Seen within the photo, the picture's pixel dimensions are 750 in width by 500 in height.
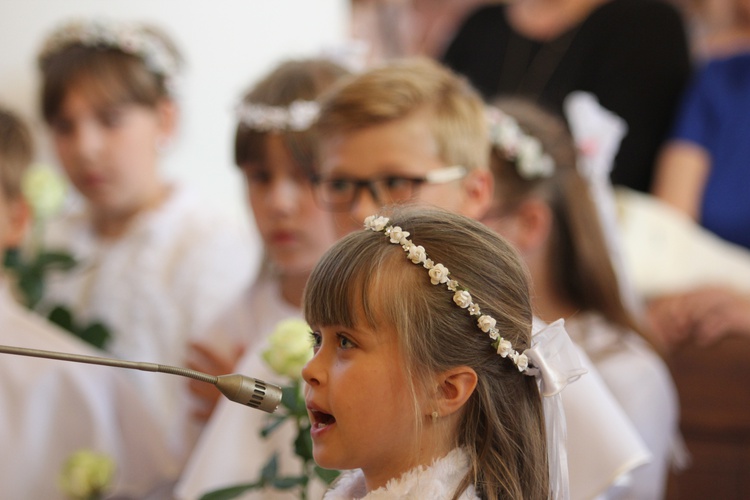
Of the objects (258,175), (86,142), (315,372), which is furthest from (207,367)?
(315,372)

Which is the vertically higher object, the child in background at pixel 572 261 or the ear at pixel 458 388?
the ear at pixel 458 388

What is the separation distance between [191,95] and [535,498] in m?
2.88

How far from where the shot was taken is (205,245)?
3.17 m

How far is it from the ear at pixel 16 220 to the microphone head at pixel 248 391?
1858 millimetres

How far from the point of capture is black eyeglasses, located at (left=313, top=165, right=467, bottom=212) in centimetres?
194

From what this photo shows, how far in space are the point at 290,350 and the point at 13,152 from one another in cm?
155

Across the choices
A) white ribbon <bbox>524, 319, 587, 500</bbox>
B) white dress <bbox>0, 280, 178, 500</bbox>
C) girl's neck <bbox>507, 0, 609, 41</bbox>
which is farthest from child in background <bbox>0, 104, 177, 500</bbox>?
girl's neck <bbox>507, 0, 609, 41</bbox>

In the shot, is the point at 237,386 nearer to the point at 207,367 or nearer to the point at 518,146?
the point at 207,367

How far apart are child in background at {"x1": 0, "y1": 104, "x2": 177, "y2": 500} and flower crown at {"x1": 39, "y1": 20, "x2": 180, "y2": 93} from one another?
1.00m

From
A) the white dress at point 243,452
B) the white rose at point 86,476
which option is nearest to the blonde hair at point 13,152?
the white rose at point 86,476

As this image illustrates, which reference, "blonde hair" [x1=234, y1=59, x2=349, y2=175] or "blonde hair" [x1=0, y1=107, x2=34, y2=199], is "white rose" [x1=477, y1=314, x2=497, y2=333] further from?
"blonde hair" [x1=0, y1=107, x2=34, y2=199]

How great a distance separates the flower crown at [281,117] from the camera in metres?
2.42

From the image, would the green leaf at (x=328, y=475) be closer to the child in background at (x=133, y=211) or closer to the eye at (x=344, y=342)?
the eye at (x=344, y=342)

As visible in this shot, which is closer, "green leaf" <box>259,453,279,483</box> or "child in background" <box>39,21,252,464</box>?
"green leaf" <box>259,453,279,483</box>
